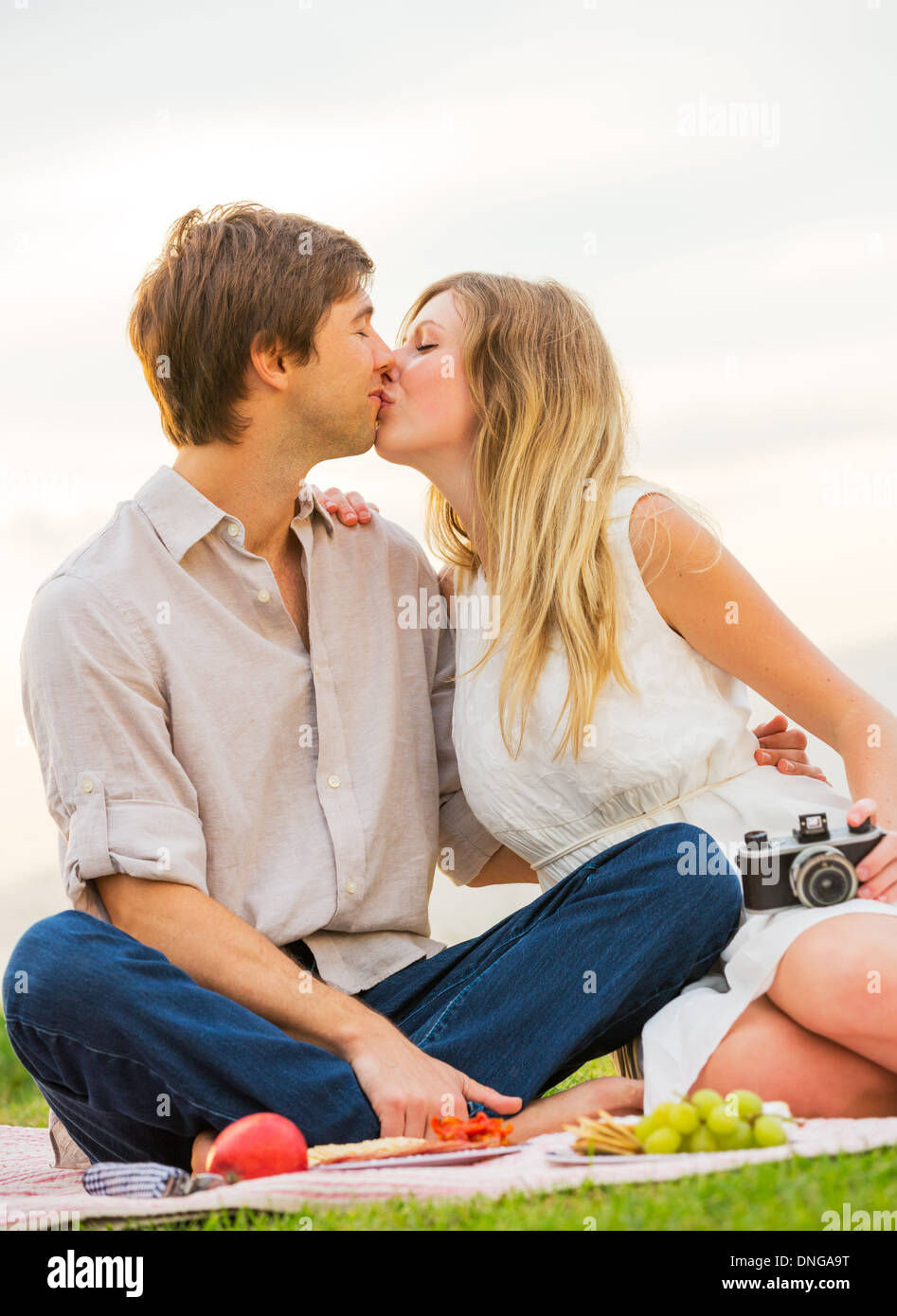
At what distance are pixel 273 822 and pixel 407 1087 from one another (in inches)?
29.6

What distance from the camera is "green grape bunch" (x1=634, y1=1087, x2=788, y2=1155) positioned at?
2254 millimetres

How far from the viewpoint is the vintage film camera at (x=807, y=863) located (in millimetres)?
2635

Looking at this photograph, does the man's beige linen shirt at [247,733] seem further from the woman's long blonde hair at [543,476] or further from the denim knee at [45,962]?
the woman's long blonde hair at [543,476]

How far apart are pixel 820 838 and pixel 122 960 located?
135 centimetres

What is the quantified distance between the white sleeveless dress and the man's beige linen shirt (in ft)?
0.74

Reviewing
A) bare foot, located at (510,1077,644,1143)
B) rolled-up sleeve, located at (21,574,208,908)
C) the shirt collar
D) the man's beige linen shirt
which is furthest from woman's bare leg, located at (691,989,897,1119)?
the shirt collar

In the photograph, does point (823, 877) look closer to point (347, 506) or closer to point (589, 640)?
point (589, 640)

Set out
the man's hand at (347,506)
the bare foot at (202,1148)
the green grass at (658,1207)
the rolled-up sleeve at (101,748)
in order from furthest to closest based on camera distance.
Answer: the man's hand at (347,506) → the rolled-up sleeve at (101,748) → the bare foot at (202,1148) → the green grass at (658,1207)

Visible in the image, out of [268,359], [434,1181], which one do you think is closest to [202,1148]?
[434,1181]

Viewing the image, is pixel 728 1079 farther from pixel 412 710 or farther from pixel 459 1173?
pixel 412 710

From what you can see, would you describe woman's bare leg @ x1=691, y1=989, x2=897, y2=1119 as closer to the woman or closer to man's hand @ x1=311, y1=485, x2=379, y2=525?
the woman

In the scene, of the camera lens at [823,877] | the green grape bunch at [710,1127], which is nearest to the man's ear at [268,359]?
the camera lens at [823,877]

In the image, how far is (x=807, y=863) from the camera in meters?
2.64
